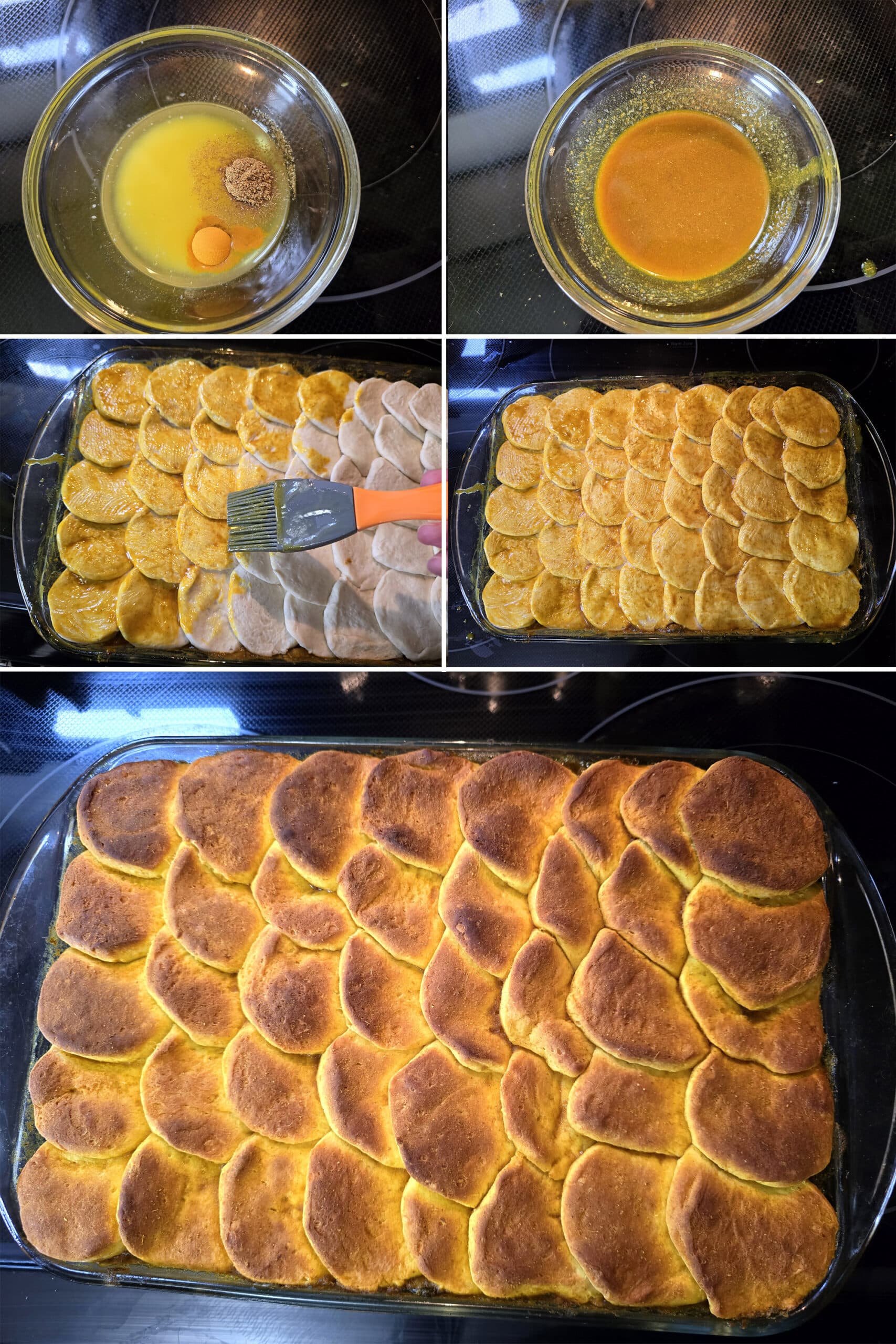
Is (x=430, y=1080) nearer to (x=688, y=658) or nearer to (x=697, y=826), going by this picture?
(x=697, y=826)

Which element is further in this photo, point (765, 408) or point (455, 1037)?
point (765, 408)

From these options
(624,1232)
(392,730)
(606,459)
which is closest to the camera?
(624,1232)

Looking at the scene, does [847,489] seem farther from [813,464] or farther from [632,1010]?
[632,1010]

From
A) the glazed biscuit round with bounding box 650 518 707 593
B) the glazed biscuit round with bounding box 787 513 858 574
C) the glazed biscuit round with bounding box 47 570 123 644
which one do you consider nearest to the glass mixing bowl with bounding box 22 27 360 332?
the glazed biscuit round with bounding box 47 570 123 644

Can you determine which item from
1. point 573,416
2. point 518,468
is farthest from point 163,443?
point 573,416

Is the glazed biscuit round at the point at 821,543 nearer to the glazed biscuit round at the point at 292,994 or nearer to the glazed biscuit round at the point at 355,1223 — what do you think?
the glazed biscuit round at the point at 292,994

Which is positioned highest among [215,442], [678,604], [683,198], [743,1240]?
[683,198]
